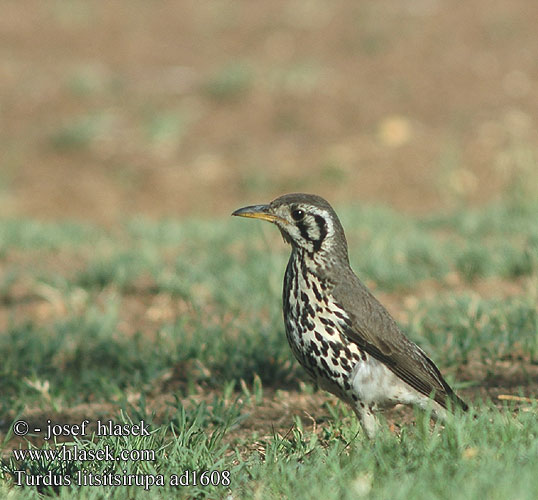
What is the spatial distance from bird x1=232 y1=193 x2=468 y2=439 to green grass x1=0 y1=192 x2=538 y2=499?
9.2 inches

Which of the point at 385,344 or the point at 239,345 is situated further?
the point at 239,345

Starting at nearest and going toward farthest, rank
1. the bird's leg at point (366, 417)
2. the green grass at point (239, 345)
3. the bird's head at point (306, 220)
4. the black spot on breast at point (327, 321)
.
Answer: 1. the green grass at point (239, 345)
2. the bird's leg at point (366, 417)
3. the black spot on breast at point (327, 321)
4. the bird's head at point (306, 220)

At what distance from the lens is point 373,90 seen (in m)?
15.3

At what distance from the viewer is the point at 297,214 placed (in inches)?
198

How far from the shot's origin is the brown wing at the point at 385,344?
15.7 ft

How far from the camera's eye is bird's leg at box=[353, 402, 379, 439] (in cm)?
461

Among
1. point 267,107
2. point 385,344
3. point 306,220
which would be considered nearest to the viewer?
point 385,344

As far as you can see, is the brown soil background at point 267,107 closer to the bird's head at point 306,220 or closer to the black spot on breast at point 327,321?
the bird's head at point 306,220

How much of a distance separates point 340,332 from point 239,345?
168 cm

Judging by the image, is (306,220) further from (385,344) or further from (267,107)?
(267,107)

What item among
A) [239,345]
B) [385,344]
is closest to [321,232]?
[385,344]

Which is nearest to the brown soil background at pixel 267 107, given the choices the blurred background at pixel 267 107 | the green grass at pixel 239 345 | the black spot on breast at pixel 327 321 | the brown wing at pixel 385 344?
the blurred background at pixel 267 107

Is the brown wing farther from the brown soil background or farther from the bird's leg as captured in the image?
the brown soil background

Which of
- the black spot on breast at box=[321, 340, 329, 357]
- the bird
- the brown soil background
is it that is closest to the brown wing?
the bird
